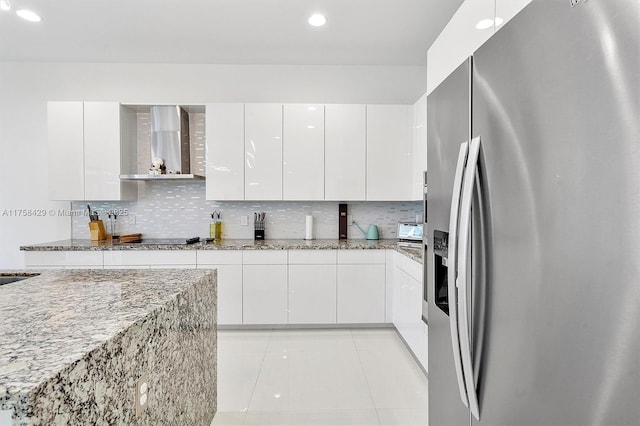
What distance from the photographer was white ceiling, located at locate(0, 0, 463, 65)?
8.92 feet

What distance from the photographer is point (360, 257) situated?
3.35 m

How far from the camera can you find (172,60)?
370cm

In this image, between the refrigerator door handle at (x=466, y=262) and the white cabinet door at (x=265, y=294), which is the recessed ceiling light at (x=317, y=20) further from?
the refrigerator door handle at (x=466, y=262)

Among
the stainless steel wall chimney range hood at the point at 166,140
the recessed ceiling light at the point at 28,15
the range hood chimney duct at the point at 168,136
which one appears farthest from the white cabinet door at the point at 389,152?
the recessed ceiling light at the point at 28,15

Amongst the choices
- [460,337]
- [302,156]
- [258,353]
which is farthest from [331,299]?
Answer: [460,337]

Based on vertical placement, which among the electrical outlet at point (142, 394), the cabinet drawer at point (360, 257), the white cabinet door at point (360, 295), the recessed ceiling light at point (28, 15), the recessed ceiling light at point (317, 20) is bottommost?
the white cabinet door at point (360, 295)

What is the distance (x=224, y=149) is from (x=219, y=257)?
43.5 inches

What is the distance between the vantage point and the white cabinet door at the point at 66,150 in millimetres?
3412

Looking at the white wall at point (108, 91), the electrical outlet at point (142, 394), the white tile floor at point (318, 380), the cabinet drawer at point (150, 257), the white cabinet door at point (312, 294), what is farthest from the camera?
the white wall at point (108, 91)

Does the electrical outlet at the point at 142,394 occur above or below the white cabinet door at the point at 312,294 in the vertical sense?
above

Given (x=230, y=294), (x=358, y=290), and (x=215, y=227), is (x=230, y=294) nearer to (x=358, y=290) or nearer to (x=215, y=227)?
(x=215, y=227)

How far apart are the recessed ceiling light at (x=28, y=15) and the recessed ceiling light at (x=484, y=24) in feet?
11.6

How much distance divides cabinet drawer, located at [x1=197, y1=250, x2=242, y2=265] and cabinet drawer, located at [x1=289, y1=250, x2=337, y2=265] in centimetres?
53

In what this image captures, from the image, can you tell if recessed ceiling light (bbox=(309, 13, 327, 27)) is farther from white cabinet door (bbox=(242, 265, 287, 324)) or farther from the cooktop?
the cooktop
